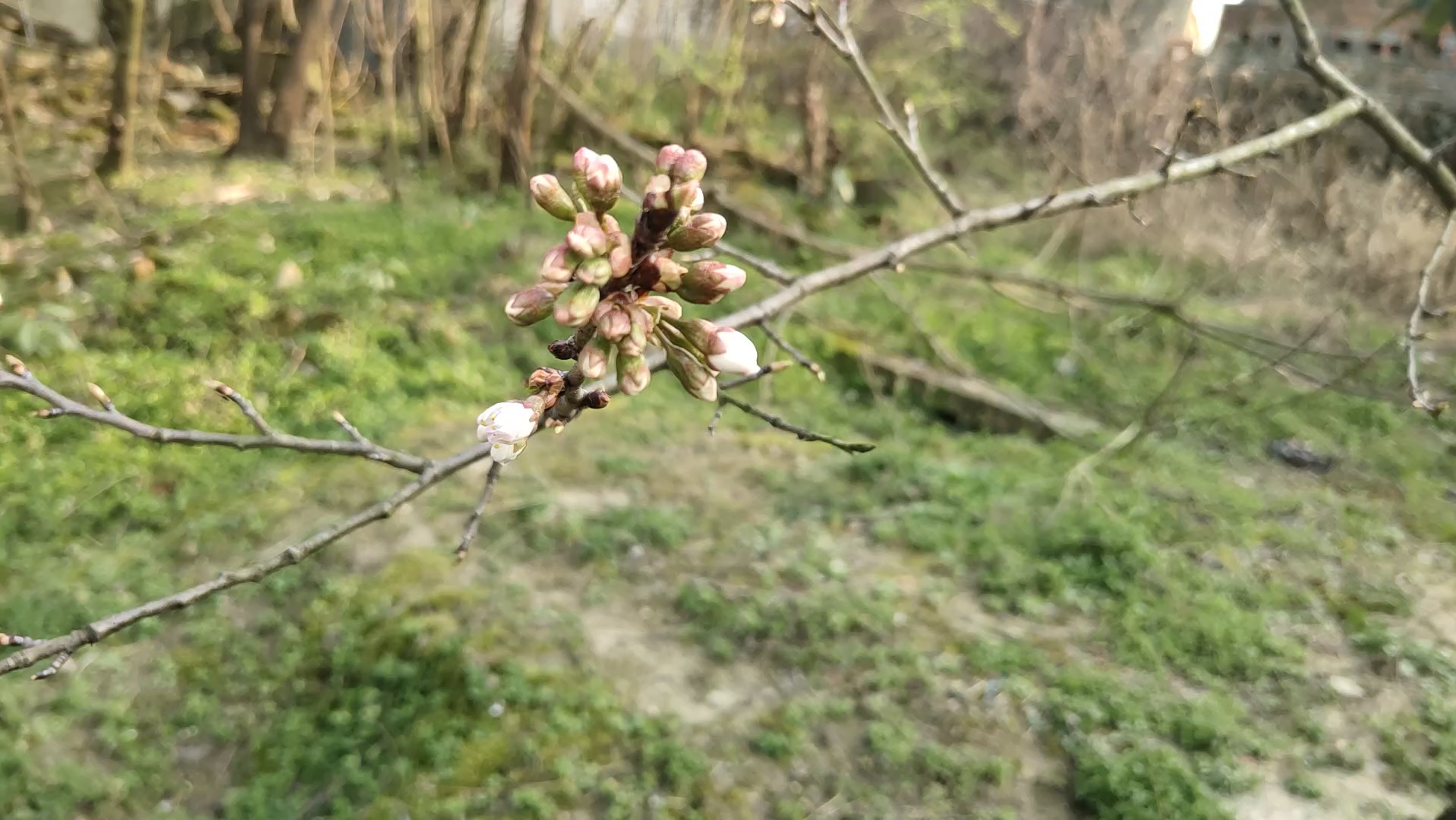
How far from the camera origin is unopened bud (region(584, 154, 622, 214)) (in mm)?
833

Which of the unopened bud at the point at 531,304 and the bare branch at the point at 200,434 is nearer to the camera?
the unopened bud at the point at 531,304

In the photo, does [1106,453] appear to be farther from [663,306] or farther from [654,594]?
[663,306]

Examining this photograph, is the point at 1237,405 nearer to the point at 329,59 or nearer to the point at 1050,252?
the point at 1050,252

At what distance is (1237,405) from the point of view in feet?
18.6

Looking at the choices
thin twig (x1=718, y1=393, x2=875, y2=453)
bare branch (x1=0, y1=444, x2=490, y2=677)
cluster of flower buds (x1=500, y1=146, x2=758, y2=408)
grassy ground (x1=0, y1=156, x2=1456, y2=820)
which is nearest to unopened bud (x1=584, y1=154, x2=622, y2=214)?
cluster of flower buds (x1=500, y1=146, x2=758, y2=408)

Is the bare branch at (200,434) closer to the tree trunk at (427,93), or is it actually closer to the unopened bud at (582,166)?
the unopened bud at (582,166)

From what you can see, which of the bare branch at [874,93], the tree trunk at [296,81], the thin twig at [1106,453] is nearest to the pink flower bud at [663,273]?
the bare branch at [874,93]

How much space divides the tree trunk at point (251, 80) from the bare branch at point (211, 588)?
6.93 m

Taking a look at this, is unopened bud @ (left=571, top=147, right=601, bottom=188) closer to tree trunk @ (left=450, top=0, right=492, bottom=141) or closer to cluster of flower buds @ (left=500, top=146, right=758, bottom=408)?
cluster of flower buds @ (left=500, top=146, right=758, bottom=408)

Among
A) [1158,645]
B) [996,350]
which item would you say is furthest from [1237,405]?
[1158,645]

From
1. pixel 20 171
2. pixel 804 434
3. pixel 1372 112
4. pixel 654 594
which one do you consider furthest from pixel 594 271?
pixel 20 171

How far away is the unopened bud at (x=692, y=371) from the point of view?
0.92 meters

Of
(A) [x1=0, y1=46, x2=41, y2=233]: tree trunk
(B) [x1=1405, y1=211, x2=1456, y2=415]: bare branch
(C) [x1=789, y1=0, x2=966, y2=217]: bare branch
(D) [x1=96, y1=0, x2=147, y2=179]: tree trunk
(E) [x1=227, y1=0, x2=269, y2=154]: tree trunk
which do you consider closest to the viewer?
(B) [x1=1405, y1=211, x2=1456, y2=415]: bare branch

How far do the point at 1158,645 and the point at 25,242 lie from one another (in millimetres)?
5744
